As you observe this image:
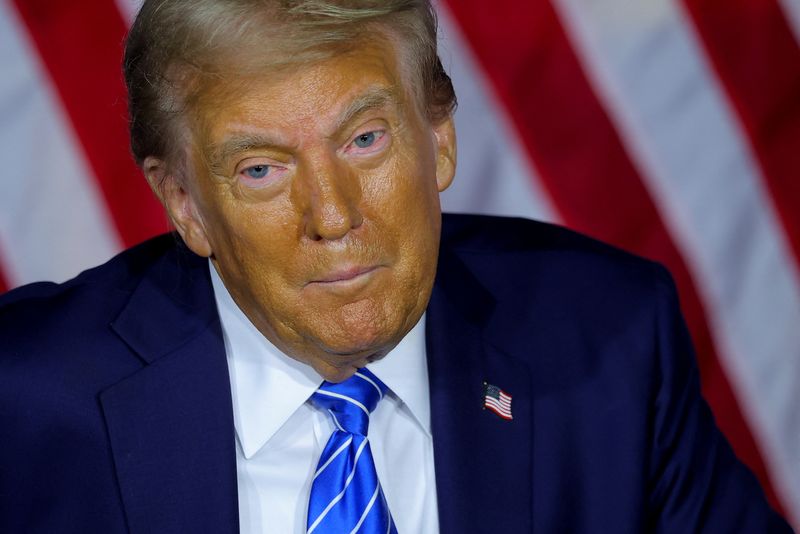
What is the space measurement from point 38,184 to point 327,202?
1226 mm

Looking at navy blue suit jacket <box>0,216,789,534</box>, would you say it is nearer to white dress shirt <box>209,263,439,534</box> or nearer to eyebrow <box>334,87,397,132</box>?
white dress shirt <box>209,263,439,534</box>

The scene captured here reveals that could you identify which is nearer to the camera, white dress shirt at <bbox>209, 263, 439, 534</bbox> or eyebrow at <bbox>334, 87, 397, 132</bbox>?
eyebrow at <bbox>334, 87, 397, 132</bbox>

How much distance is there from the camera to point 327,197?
1726 millimetres

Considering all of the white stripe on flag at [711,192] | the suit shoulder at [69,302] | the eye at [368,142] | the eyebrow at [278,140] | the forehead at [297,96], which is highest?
the forehead at [297,96]

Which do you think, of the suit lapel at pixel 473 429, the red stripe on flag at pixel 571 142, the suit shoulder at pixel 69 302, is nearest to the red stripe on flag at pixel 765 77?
the red stripe on flag at pixel 571 142

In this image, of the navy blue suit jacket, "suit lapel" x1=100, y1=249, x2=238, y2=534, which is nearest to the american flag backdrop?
the navy blue suit jacket

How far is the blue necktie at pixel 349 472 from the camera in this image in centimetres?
191

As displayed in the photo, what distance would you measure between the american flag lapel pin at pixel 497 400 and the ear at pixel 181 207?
18.1 inches

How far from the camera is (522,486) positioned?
6.66ft

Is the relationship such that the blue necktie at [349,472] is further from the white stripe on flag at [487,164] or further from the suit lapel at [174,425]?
the white stripe on flag at [487,164]

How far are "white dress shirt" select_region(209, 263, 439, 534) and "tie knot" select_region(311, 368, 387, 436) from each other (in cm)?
2

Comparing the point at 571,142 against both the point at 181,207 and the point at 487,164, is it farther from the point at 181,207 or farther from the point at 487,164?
the point at 181,207

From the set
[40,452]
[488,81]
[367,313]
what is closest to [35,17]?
[488,81]

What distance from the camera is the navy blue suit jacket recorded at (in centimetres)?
193
